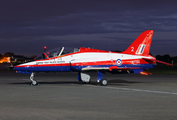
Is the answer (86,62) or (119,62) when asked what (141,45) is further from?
(86,62)

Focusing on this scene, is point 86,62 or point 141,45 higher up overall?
point 141,45

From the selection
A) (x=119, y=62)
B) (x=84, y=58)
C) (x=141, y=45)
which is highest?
(x=141, y=45)

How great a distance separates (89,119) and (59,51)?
42.4 feet

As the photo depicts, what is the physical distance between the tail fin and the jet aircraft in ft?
3.02

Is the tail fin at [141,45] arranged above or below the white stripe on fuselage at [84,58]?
above

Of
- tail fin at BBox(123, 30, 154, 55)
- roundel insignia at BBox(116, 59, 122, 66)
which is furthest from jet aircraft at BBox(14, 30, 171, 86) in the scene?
tail fin at BBox(123, 30, 154, 55)

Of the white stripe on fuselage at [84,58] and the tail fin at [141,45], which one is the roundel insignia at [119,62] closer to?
the white stripe on fuselage at [84,58]

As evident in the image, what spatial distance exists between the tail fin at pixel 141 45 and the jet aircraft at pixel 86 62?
921 millimetres

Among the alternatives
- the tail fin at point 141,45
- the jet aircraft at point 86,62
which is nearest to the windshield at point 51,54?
the jet aircraft at point 86,62

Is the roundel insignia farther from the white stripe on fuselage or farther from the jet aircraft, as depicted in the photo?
the white stripe on fuselage

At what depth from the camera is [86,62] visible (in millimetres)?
20172

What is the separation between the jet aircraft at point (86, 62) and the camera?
65.2 feet

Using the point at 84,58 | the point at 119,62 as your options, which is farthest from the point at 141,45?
the point at 84,58

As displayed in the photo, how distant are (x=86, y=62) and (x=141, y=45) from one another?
511 cm
